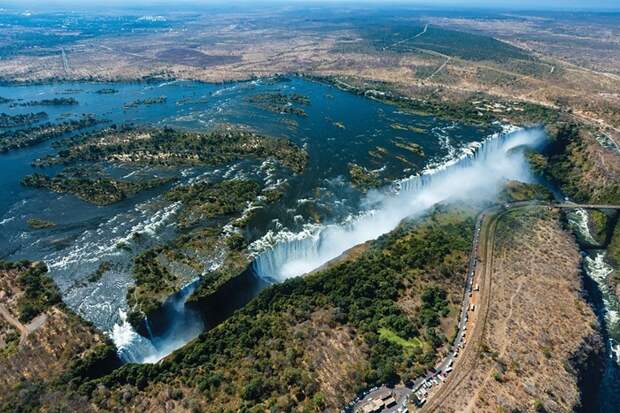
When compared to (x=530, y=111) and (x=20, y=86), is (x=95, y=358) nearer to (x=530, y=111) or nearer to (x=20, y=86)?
(x=530, y=111)

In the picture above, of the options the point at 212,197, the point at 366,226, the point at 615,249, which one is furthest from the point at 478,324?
the point at 212,197

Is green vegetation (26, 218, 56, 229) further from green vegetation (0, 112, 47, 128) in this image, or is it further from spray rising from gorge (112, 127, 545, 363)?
green vegetation (0, 112, 47, 128)

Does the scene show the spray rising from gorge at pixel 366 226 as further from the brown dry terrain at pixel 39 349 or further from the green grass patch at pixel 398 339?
the green grass patch at pixel 398 339

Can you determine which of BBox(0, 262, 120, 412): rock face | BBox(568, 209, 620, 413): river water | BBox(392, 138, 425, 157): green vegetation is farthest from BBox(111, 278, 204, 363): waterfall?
BBox(392, 138, 425, 157): green vegetation

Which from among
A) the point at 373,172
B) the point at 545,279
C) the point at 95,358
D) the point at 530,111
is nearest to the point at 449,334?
the point at 545,279

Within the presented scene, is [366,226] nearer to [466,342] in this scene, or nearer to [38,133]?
[466,342]

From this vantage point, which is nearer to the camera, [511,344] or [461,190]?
[511,344]

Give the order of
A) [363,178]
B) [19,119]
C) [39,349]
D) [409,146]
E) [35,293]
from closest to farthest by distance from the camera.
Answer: [39,349]
[35,293]
[363,178]
[409,146]
[19,119]
